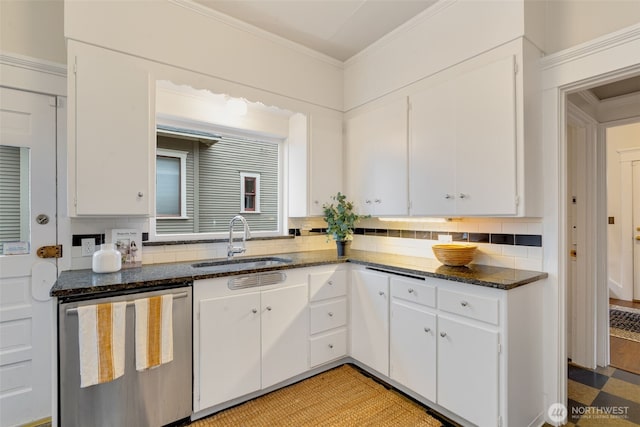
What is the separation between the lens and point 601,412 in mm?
2016

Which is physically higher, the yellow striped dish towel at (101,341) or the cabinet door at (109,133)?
the cabinet door at (109,133)

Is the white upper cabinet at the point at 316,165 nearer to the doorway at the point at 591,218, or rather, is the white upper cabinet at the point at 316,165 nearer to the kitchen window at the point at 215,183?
the kitchen window at the point at 215,183

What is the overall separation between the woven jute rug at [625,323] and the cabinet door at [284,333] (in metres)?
3.39

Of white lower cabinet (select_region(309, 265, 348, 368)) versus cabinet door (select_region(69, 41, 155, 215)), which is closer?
cabinet door (select_region(69, 41, 155, 215))

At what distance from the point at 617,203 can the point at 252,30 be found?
5622 mm

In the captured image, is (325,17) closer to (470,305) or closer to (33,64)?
(33,64)

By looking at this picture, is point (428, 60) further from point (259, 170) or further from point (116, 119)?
point (116, 119)

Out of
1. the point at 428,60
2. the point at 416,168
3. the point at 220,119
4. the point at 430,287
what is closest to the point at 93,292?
the point at 220,119

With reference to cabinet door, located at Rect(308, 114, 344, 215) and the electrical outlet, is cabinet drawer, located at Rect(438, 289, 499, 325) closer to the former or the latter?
cabinet door, located at Rect(308, 114, 344, 215)

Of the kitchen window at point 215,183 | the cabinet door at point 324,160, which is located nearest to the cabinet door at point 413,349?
the cabinet door at point 324,160

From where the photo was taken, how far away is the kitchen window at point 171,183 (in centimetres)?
276

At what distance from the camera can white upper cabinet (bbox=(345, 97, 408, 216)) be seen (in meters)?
2.56

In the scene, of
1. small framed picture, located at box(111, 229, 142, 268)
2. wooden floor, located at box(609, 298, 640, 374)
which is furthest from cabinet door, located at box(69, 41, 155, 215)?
wooden floor, located at box(609, 298, 640, 374)

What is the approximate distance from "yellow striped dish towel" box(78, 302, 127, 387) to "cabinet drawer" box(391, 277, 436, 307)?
1.72m
